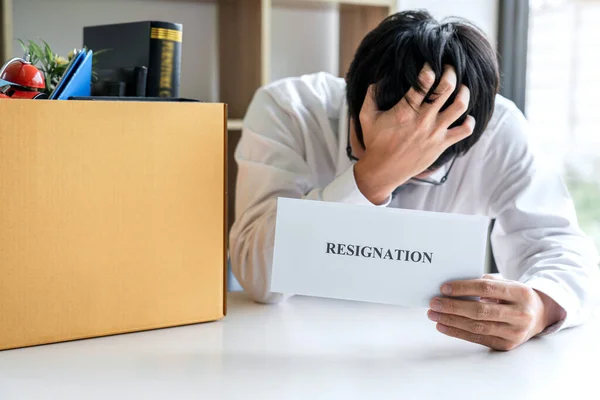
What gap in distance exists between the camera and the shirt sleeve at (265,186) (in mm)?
1059

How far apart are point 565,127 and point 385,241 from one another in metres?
1.77

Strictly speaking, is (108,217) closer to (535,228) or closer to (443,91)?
(443,91)

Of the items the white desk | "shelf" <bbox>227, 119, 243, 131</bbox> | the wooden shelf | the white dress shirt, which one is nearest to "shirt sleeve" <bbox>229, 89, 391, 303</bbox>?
the white dress shirt

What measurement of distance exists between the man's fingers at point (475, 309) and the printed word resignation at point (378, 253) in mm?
55

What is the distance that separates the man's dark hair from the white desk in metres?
0.33

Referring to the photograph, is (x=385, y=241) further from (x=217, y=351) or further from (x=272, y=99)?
(x=272, y=99)

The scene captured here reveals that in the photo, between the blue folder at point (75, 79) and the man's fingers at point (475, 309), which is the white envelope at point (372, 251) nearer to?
the man's fingers at point (475, 309)

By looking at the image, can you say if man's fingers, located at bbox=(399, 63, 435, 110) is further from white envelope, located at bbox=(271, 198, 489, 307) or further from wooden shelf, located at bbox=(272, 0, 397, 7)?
wooden shelf, located at bbox=(272, 0, 397, 7)

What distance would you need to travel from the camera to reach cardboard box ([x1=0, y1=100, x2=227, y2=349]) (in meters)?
A: 0.79

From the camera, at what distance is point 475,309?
85 cm

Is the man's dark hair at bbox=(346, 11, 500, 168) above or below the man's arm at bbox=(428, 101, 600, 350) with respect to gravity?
above

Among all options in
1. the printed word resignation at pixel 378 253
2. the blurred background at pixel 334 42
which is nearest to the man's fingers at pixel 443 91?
the printed word resignation at pixel 378 253

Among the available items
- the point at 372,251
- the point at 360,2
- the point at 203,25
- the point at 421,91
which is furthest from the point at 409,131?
the point at 203,25

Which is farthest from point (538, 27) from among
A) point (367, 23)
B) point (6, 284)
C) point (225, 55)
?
point (6, 284)
